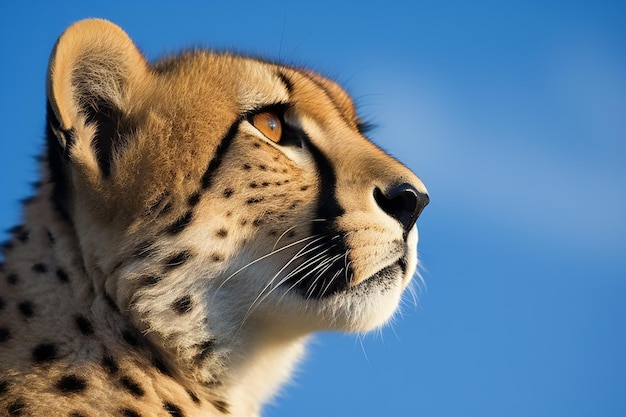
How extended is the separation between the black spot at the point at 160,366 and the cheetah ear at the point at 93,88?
518 mm

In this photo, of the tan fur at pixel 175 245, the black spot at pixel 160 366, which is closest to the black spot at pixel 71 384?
the tan fur at pixel 175 245

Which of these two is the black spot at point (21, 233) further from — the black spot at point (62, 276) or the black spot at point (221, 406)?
the black spot at point (221, 406)

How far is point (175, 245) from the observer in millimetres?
2539

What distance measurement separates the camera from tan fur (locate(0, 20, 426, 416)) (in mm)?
2471

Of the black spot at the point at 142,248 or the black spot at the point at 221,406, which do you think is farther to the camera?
the black spot at the point at 221,406

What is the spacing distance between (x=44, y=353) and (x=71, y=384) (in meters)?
0.11

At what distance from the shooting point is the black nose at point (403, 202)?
2.64 meters

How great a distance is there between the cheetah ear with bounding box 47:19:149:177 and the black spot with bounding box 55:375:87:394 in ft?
1.79

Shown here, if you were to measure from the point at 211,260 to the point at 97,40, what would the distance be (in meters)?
0.69

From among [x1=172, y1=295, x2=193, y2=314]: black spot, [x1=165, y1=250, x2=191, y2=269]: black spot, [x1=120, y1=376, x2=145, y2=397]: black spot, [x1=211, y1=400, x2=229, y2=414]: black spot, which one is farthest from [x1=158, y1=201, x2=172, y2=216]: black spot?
[x1=211, y1=400, x2=229, y2=414]: black spot

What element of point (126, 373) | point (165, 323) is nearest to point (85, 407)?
point (126, 373)

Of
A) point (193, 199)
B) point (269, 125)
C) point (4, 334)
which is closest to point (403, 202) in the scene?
point (269, 125)

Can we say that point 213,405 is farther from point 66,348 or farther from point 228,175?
point 228,175

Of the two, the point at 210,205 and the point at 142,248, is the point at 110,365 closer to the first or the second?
the point at 142,248
